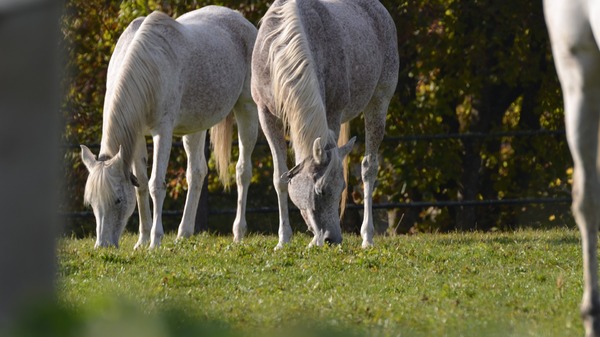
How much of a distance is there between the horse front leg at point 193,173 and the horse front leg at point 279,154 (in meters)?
1.71

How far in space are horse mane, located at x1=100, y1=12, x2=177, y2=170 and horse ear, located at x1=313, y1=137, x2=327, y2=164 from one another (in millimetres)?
1653

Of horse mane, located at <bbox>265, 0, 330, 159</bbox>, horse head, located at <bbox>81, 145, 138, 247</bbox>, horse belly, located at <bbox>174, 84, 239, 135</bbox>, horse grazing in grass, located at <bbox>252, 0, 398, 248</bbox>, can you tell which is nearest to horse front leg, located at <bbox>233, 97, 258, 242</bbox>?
horse belly, located at <bbox>174, 84, 239, 135</bbox>

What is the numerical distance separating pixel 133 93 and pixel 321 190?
6.21 feet

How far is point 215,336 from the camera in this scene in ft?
5.43

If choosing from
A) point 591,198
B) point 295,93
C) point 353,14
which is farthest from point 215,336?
point 353,14

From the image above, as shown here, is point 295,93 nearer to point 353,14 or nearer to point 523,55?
point 353,14

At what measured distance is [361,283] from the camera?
6.61 metres

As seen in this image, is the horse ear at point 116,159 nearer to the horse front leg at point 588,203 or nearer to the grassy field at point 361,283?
the grassy field at point 361,283

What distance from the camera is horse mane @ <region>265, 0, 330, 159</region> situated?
8469mm

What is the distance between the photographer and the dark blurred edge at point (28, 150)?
1.76 m

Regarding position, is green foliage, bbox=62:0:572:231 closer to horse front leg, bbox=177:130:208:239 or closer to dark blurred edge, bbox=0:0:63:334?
horse front leg, bbox=177:130:208:239

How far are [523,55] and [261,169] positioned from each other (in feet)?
13.3

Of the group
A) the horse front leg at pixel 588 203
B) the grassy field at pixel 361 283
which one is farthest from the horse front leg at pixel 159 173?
the horse front leg at pixel 588 203

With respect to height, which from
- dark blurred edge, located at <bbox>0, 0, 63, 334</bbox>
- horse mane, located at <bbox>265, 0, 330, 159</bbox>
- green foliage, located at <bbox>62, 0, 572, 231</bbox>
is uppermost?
dark blurred edge, located at <bbox>0, 0, 63, 334</bbox>
